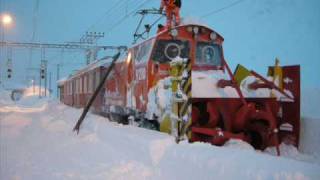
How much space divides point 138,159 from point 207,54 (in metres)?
4.20

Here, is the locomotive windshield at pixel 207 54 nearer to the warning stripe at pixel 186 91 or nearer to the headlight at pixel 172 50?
the headlight at pixel 172 50

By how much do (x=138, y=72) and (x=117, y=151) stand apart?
3259mm

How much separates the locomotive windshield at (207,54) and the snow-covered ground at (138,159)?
2674 mm

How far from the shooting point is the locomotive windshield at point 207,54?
31.1ft

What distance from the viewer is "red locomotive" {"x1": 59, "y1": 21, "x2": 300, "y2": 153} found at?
263 inches

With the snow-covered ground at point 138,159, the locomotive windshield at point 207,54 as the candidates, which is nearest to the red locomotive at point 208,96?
the locomotive windshield at point 207,54

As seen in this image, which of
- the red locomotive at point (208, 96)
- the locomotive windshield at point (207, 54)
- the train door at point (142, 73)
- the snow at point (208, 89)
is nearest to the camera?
the red locomotive at point (208, 96)

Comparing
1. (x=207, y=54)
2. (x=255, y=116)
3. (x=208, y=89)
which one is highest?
(x=207, y=54)

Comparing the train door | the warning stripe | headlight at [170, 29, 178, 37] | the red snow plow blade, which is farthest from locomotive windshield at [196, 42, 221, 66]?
the warning stripe

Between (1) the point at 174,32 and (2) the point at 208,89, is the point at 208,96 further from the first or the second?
(1) the point at 174,32

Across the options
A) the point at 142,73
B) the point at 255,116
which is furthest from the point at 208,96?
the point at 142,73

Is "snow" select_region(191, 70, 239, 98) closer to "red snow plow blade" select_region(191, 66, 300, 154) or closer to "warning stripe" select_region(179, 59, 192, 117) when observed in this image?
"red snow plow blade" select_region(191, 66, 300, 154)

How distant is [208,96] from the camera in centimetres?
692

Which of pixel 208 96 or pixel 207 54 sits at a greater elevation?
pixel 207 54
